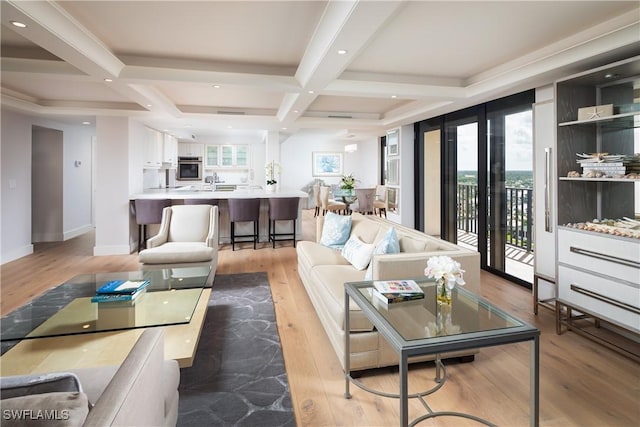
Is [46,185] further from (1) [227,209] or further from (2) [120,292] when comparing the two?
(2) [120,292]

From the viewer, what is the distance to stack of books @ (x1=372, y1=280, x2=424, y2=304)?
1.86 metres

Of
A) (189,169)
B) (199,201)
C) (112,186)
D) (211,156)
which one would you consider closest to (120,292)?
(199,201)

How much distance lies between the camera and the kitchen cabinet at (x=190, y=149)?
9.77 m

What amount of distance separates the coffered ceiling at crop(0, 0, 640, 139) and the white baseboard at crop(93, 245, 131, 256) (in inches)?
91.2

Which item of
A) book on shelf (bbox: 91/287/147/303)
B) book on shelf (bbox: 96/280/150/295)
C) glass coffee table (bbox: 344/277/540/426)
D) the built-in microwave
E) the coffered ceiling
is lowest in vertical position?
book on shelf (bbox: 91/287/147/303)

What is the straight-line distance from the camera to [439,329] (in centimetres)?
155

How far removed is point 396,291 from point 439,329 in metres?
0.39

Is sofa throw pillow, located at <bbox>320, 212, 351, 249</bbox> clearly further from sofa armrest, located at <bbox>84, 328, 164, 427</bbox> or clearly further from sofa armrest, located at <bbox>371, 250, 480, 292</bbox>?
sofa armrest, located at <bbox>84, 328, 164, 427</bbox>

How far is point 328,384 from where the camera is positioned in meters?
2.19

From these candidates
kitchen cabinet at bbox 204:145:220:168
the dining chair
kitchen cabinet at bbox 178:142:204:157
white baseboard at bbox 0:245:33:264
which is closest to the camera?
white baseboard at bbox 0:245:33:264

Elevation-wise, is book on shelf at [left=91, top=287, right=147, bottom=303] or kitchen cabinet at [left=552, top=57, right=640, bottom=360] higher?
kitchen cabinet at [left=552, top=57, right=640, bottom=360]

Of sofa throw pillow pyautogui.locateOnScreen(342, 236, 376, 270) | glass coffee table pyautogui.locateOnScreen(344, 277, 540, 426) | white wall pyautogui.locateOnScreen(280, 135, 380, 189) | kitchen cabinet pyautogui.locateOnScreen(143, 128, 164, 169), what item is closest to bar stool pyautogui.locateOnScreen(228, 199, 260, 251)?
kitchen cabinet pyautogui.locateOnScreen(143, 128, 164, 169)

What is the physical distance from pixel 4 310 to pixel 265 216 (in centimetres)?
398

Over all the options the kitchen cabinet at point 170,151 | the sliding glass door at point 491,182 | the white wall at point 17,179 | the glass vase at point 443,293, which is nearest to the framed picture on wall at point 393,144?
the sliding glass door at point 491,182
